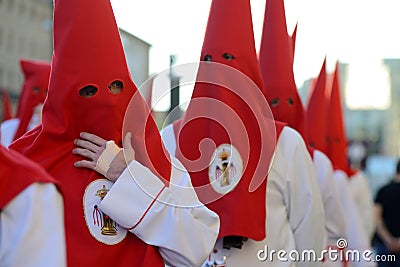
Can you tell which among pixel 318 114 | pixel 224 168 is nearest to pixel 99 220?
pixel 224 168

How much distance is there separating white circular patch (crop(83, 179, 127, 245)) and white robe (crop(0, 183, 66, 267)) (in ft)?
2.33

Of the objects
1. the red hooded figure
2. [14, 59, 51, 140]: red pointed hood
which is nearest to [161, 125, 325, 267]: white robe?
the red hooded figure

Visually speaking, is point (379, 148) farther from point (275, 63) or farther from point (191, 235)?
point (191, 235)

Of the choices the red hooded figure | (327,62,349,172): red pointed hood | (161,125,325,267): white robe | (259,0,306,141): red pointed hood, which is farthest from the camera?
(327,62,349,172): red pointed hood

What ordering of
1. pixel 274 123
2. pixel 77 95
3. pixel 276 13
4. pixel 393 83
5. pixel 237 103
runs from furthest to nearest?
pixel 393 83, pixel 276 13, pixel 274 123, pixel 237 103, pixel 77 95

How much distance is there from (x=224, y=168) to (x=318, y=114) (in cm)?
328

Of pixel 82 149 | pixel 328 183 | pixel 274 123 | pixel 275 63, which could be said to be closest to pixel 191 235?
pixel 82 149

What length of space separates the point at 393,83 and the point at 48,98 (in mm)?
25830

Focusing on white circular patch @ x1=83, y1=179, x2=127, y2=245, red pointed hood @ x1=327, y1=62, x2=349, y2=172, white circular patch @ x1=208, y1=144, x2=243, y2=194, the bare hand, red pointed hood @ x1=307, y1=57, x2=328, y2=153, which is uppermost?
the bare hand

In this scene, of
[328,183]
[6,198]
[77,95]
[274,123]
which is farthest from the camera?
[328,183]

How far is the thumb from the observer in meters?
3.09

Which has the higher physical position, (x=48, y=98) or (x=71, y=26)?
(x=71, y=26)

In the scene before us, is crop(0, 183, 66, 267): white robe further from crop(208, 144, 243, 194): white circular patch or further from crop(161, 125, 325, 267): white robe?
crop(161, 125, 325, 267): white robe

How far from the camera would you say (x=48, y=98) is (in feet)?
10.1
